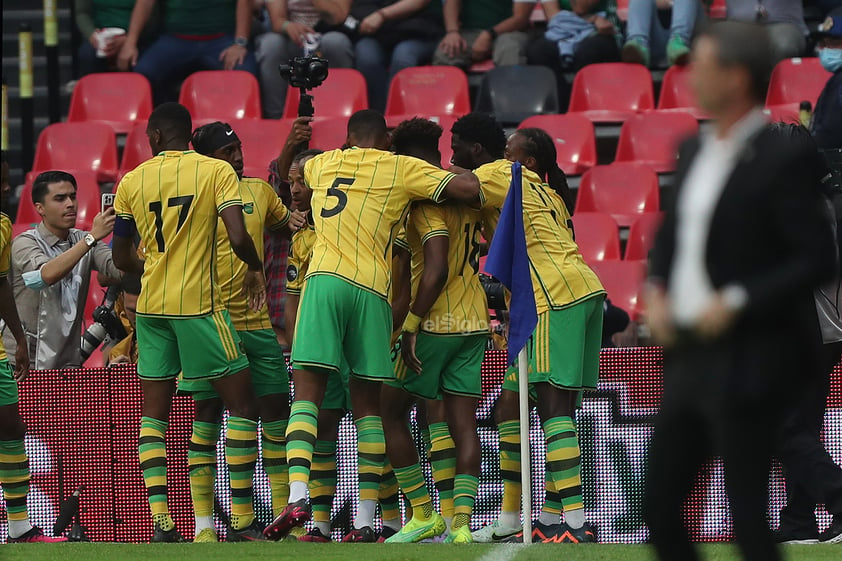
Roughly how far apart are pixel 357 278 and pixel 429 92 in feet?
19.0

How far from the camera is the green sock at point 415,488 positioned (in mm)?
6949

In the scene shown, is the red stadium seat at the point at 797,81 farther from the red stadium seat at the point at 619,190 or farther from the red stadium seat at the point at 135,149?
the red stadium seat at the point at 135,149

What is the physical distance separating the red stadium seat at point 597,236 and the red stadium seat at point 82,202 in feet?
11.9

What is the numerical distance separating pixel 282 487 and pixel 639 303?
3273 mm

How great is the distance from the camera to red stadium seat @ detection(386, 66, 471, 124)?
12.1m

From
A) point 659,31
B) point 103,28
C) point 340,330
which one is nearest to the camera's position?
point 340,330

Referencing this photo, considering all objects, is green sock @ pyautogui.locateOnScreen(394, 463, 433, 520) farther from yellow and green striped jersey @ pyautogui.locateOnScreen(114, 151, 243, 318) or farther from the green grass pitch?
yellow and green striped jersey @ pyautogui.locateOnScreen(114, 151, 243, 318)

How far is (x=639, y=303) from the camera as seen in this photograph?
31.9 ft

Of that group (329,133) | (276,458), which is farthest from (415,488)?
(329,133)

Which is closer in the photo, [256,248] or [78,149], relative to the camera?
[256,248]

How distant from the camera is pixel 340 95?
12.2 meters

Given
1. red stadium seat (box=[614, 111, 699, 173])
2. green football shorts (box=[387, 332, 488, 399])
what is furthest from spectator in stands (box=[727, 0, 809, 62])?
green football shorts (box=[387, 332, 488, 399])

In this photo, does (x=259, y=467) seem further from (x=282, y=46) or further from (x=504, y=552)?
(x=282, y=46)

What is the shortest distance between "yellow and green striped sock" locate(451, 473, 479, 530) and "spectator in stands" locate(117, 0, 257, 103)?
654cm
